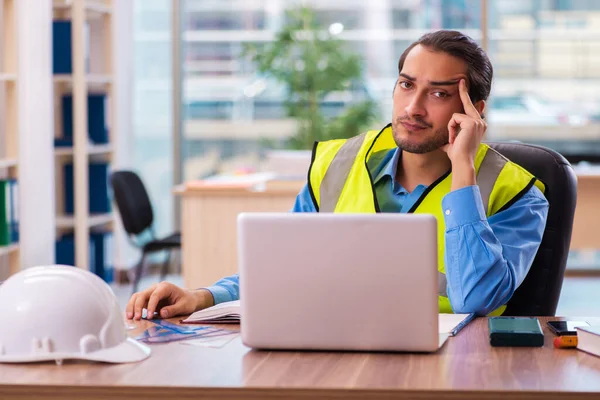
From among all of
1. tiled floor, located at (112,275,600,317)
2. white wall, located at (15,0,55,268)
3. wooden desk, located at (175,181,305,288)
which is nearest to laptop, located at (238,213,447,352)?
wooden desk, located at (175,181,305,288)

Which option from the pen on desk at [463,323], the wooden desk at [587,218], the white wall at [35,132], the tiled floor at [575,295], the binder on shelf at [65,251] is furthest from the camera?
the binder on shelf at [65,251]

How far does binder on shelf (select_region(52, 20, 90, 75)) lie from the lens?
5.61m

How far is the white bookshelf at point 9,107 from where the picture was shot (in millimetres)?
4754

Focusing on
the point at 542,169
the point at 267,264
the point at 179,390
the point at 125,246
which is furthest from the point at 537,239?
the point at 125,246

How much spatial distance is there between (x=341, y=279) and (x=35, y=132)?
12.4 feet

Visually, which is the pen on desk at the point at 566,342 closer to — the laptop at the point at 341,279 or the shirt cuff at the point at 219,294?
the laptop at the point at 341,279

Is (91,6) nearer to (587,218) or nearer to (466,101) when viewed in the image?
(587,218)

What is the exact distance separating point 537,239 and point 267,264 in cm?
83

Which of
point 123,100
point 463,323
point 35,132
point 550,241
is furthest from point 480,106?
point 123,100

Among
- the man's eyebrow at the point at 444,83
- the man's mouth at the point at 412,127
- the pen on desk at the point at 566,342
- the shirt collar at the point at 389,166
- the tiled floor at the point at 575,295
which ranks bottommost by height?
the tiled floor at the point at 575,295

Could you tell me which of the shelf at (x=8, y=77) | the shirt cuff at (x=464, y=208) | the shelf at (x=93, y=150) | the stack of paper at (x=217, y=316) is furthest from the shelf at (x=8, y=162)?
the shirt cuff at (x=464, y=208)

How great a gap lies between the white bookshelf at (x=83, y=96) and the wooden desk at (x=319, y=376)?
428cm

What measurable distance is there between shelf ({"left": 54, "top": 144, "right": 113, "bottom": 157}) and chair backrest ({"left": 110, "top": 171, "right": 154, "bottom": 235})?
1.85 feet

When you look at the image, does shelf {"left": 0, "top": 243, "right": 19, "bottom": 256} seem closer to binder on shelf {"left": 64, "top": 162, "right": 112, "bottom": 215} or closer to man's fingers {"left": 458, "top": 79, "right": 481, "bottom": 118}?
binder on shelf {"left": 64, "top": 162, "right": 112, "bottom": 215}
